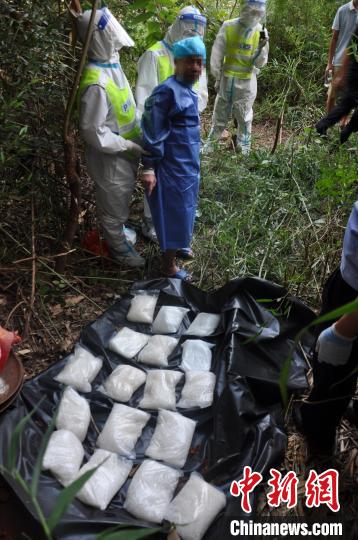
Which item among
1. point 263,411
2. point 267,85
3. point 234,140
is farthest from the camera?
point 267,85

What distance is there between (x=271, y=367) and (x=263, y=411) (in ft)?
1.10

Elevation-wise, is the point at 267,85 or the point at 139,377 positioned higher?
the point at 267,85

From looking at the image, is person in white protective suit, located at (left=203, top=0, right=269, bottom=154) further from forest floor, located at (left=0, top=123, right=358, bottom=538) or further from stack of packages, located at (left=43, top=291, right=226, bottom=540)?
stack of packages, located at (left=43, top=291, right=226, bottom=540)

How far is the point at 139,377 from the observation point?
236cm

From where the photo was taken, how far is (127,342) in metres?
2.57

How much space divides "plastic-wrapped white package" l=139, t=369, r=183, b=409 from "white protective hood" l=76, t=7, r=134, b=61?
1.90m

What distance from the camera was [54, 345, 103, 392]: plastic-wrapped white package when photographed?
227cm

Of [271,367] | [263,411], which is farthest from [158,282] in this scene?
[263,411]

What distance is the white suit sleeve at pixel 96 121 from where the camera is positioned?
2.55 m

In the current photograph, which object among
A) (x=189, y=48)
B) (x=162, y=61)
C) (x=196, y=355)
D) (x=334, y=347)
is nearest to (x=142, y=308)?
(x=196, y=355)

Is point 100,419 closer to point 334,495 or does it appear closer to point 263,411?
point 263,411

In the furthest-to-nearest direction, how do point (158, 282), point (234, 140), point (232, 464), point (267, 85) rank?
point (267, 85), point (234, 140), point (158, 282), point (232, 464)

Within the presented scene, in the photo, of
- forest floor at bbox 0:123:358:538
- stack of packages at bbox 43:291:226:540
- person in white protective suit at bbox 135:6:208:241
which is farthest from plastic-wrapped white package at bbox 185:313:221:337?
person in white protective suit at bbox 135:6:208:241

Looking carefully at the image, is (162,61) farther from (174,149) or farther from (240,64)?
(240,64)
